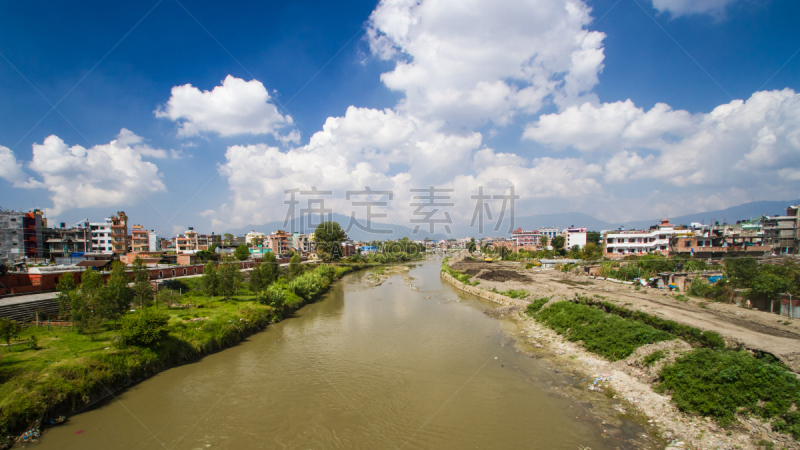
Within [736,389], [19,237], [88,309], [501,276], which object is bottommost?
[501,276]

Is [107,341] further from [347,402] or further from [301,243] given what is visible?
[301,243]

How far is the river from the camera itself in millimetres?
7836

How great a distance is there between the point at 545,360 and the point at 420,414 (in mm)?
6619

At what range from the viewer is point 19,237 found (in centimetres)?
3462

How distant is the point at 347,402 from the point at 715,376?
10086 millimetres

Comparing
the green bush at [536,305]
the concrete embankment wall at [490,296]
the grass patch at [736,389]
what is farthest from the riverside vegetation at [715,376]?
the concrete embankment wall at [490,296]

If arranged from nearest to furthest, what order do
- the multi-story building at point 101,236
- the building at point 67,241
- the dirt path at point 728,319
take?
the dirt path at point 728,319 → the building at point 67,241 → the multi-story building at point 101,236

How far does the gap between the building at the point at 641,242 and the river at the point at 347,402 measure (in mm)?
39418

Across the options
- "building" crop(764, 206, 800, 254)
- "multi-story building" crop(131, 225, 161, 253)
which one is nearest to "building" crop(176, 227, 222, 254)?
"multi-story building" crop(131, 225, 161, 253)

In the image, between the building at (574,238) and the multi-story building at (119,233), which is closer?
the multi-story building at (119,233)

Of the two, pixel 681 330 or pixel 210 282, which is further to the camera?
pixel 210 282

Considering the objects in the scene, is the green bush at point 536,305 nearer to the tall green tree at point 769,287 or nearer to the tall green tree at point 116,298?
the tall green tree at point 769,287

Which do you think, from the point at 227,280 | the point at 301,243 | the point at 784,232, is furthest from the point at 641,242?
the point at 301,243

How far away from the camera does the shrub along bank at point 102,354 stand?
7.69 metres
